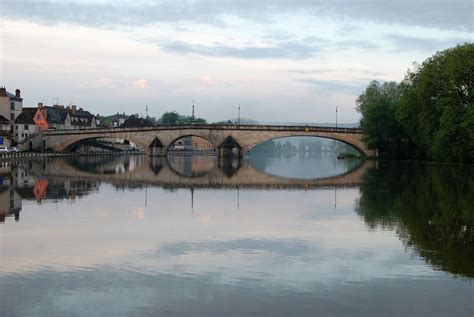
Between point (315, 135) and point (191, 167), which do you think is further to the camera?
point (315, 135)

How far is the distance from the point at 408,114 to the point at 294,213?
5984 centimetres

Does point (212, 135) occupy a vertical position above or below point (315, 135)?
below

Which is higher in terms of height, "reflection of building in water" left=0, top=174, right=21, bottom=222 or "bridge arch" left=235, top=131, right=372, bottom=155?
"bridge arch" left=235, top=131, right=372, bottom=155

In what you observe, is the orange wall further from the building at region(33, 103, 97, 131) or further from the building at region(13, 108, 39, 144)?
the building at region(13, 108, 39, 144)

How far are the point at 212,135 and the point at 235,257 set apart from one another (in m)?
102

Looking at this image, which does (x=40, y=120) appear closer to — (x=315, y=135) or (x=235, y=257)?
(x=315, y=135)

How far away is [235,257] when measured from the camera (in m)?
17.7

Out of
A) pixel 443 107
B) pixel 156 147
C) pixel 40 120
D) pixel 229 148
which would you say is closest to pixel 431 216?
pixel 443 107

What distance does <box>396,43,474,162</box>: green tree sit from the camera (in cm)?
7300

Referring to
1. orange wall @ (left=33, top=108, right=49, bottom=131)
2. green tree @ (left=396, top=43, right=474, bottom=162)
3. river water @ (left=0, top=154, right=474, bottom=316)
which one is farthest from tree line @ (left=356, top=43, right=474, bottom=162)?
orange wall @ (left=33, top=108, right=49, bottom=131)

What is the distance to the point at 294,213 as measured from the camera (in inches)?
1129

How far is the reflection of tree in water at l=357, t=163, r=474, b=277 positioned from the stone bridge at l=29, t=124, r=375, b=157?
69.8 metres

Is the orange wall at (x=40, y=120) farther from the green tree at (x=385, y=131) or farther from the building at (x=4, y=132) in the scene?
the green tree at (x=385, y=131)

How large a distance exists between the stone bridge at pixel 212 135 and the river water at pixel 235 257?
271 ft
